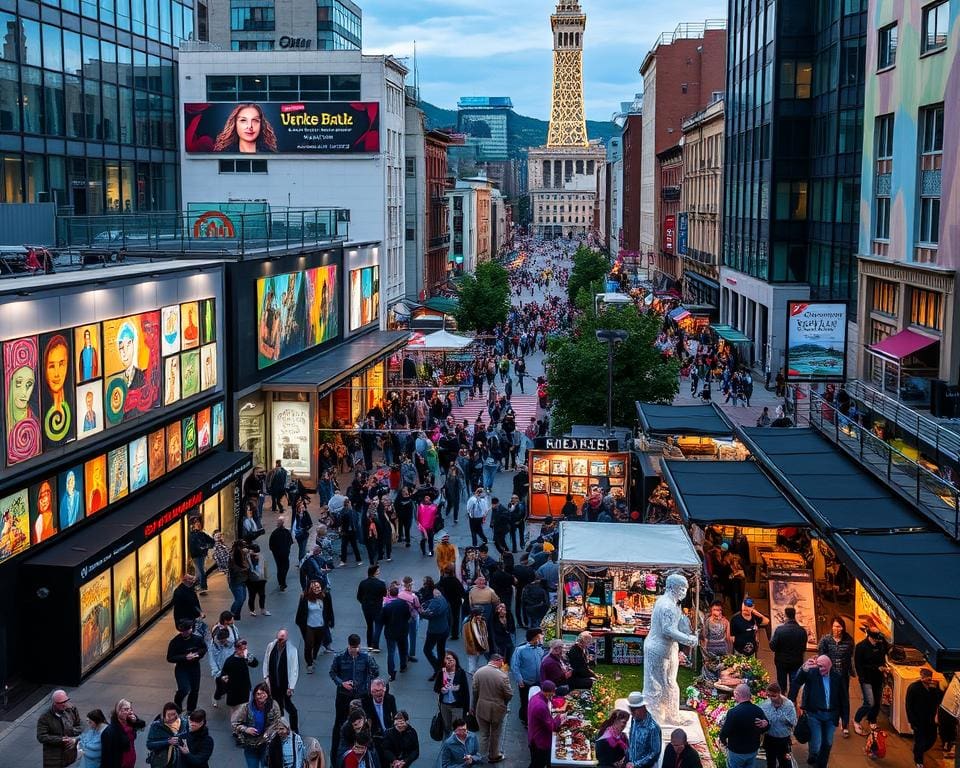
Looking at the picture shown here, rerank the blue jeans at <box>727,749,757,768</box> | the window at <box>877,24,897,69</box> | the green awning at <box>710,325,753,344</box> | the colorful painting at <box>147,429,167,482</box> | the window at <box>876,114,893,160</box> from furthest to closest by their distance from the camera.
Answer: the green awning at <box>710,325,753,344</box> → the window at <box>876,114,893,160</box> → the window at <box>877,24,897,69</box> → the colorful painting at <box>147,429,167,482</box> → the blue jeans at <box>727,749,757,768</box>

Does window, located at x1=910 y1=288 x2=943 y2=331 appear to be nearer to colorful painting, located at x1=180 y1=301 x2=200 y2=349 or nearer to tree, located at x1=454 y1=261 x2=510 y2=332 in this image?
colorful painting, located at x1=180 y1=301 x2=200 y2=349

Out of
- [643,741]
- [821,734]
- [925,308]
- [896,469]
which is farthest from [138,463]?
[925,308]

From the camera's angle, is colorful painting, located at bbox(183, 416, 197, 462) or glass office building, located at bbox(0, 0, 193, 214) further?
glass office building, located at bbox(0, 0, 193, 214)

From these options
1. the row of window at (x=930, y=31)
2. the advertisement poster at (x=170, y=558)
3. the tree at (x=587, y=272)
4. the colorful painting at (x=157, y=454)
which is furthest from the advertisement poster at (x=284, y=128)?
the tree at (x=587, y=272)

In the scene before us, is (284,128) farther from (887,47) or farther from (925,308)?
(925,308)

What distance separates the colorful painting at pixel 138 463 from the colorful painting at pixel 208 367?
Answer: 12.1 ft

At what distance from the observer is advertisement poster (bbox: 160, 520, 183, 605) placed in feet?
65.6

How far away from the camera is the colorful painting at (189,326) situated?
906 inches

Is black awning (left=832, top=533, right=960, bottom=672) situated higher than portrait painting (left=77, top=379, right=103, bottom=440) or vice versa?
portrait painting (left=77, top=379, right=103, bottom=440)

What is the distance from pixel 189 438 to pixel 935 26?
22.9 metres

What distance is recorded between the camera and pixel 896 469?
19.2 meters

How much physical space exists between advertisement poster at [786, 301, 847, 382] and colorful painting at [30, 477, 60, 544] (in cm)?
2070

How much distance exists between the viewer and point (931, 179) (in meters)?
32.2

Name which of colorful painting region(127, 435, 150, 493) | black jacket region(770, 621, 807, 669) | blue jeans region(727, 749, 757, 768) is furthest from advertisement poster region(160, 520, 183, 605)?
blue jeans region(727, 749, 757, 768)
